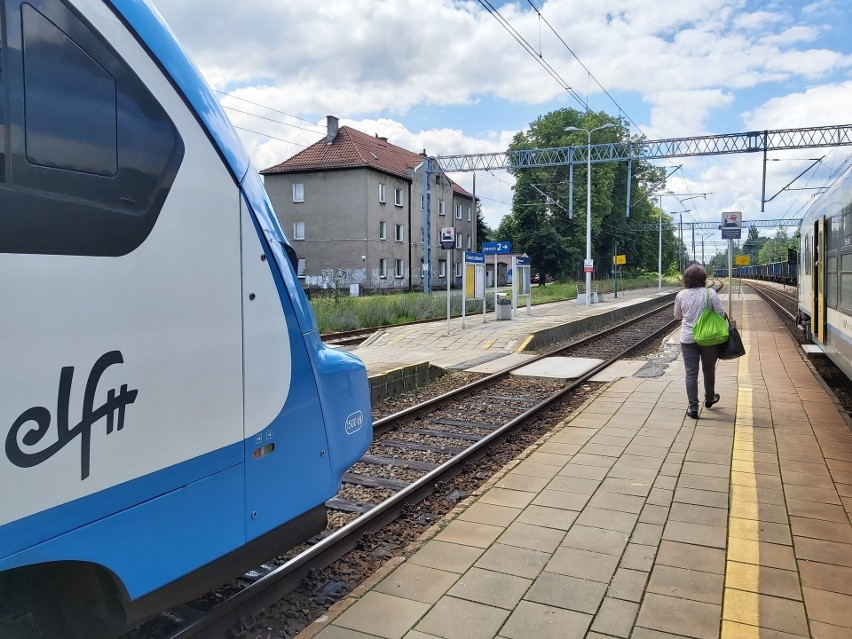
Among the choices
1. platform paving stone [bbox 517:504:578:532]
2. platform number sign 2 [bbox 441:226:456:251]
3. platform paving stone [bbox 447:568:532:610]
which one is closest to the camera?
platform paving stone [bbox 447:568:532:610]

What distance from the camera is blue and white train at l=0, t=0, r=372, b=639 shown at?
179cm

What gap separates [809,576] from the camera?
3.55m

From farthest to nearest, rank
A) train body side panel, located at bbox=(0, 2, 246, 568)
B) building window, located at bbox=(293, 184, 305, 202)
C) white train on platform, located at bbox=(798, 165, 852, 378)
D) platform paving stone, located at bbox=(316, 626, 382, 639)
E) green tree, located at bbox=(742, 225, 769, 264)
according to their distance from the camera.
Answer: green tree, located at bbox=(742, 225, 769, 264) → building window, located at bbox=(293, 184, 305, 202) → white train on platform, located at bbox=(798, 165, 852, 378) → platform paving stone, located at bbox=(316, 626, 382, 639) → train body side panel, located at bbox=(0, 2, 246, 568)

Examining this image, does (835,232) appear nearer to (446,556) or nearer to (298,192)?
(446,556)

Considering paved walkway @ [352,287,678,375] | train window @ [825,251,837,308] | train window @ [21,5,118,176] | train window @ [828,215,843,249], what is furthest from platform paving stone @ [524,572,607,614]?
train window @ [825,251,837,308]

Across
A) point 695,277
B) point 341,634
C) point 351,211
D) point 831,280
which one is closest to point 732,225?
point 831,280

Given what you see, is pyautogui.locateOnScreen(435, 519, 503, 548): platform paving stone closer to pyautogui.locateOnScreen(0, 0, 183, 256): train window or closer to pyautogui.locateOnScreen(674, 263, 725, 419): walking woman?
pyautogui.locateOnScreen(0, 0, 183, 256): train window

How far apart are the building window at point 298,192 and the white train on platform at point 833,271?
1360 inches

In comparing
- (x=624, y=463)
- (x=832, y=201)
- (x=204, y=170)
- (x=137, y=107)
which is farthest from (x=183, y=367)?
Answer: (x=832, y=201)

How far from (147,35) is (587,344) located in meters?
15.4

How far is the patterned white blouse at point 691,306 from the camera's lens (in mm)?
7270

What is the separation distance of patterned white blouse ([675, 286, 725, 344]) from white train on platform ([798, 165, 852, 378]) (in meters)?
2.30

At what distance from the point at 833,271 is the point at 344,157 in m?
36.2

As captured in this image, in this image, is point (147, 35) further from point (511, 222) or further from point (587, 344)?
point (511, 222)
